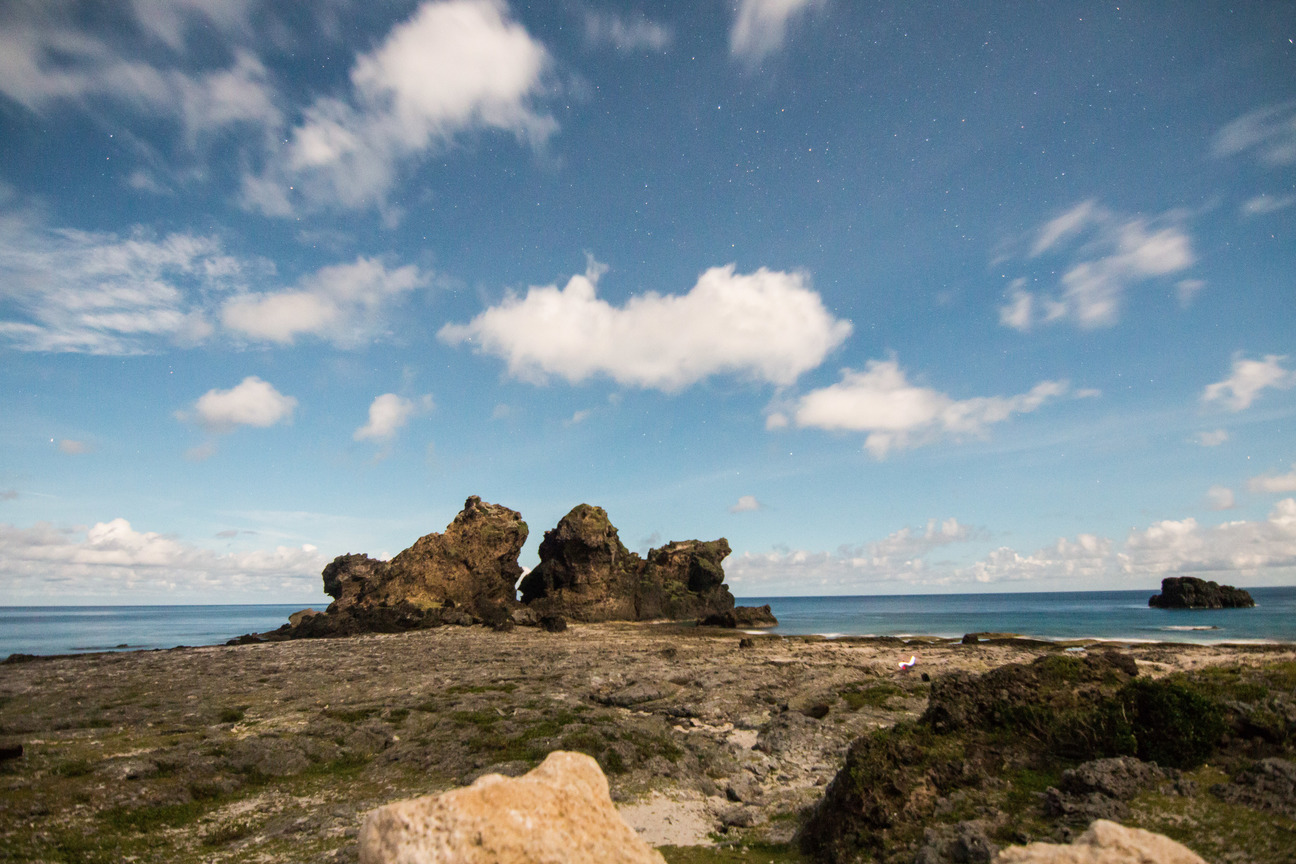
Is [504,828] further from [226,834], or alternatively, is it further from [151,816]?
[151,816]

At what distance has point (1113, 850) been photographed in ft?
19.3

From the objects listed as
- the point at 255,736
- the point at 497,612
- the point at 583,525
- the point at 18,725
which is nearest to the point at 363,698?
the point at 255,736

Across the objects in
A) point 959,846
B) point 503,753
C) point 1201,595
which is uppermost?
point 959,846

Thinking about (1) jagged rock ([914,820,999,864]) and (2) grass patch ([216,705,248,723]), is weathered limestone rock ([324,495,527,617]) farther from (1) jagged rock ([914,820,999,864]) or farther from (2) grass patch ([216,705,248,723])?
(1) jagged rock ([914,820,999,864])

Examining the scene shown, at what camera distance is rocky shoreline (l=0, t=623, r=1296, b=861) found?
32.1 ft

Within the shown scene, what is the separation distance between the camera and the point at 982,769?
11.1 metres

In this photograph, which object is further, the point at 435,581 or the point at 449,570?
the point at 449,570

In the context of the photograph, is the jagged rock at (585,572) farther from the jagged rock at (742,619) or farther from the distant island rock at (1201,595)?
the distant island rock at (1201,595)

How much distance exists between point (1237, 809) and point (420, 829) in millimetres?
10825

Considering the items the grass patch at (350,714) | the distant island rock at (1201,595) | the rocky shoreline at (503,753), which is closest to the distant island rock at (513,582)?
the rocky shoreline at (503,753)

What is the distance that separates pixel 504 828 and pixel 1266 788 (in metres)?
10.6

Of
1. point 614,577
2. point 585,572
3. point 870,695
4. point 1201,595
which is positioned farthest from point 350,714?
point 1201,595

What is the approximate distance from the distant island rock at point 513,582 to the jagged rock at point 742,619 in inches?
8.1

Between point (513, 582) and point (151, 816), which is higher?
point (513, 582)
